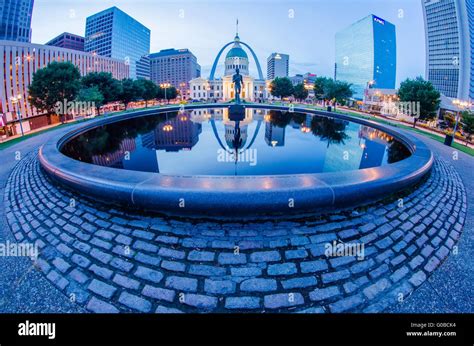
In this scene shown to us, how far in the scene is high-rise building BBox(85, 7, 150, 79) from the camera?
136 m

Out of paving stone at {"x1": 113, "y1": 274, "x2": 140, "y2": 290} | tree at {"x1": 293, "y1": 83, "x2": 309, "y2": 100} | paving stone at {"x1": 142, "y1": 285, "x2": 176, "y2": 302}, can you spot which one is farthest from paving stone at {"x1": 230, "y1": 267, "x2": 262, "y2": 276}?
tree at {"x1": 293, "y1": 83, "x2": 309, "y2": 100}

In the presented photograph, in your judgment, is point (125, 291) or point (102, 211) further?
point (102, 211)

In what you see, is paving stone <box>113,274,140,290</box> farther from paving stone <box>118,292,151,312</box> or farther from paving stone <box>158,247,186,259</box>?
paving stone <box>158,247,186,259</box>

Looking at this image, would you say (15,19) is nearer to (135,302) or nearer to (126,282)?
(126,282)

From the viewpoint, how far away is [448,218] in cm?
591

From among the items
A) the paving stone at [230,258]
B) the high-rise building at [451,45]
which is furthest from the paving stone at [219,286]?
the high-rise building at [451,45]

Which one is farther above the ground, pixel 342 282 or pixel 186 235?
pixel 186 235

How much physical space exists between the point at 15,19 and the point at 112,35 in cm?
4209

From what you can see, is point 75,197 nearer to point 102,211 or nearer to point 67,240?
point 102,211

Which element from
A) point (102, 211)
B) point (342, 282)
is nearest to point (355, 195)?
point (342, 282)

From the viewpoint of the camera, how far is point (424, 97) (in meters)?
25.8

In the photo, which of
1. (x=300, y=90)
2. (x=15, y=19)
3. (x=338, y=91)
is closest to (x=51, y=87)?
(x=338, y=91)
